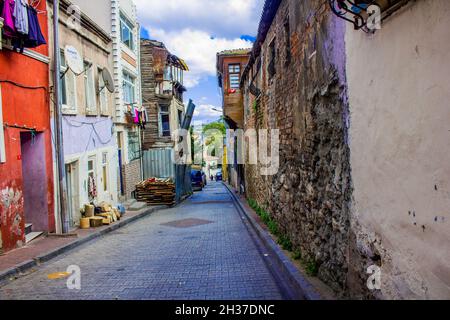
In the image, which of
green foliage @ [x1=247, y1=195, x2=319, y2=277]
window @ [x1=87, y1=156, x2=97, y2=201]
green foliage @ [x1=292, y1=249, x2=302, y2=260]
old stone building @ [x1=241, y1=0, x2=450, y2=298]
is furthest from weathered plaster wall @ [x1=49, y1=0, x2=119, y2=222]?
old stone building @ [x1=241, y1=0, x2=450, y2=298]

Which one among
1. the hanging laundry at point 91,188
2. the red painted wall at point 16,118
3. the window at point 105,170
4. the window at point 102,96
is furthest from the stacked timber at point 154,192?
the red painted wall at point 16,118

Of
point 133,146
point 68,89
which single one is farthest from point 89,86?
point 133,146

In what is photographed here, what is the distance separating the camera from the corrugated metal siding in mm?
24984

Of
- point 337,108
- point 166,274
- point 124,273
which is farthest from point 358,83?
point 124,273

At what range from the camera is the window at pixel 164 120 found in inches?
1115

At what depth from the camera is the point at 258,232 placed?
1094 cm

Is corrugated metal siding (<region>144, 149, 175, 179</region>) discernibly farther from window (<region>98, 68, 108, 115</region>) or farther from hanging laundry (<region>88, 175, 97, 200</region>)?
hanging laundry (<region>88, 175, 97, 200</region>)

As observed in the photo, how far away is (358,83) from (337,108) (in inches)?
31.1

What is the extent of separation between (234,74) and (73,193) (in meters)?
21.0

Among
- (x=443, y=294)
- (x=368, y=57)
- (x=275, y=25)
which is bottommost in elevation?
(x=443, y=294)

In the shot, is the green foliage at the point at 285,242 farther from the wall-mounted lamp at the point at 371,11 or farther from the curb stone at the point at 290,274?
the wall-mounted lamp at the point at 371,11

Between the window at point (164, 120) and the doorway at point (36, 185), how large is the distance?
56.6ft

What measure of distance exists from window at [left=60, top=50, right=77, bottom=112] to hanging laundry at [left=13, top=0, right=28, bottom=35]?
3.52 metres
